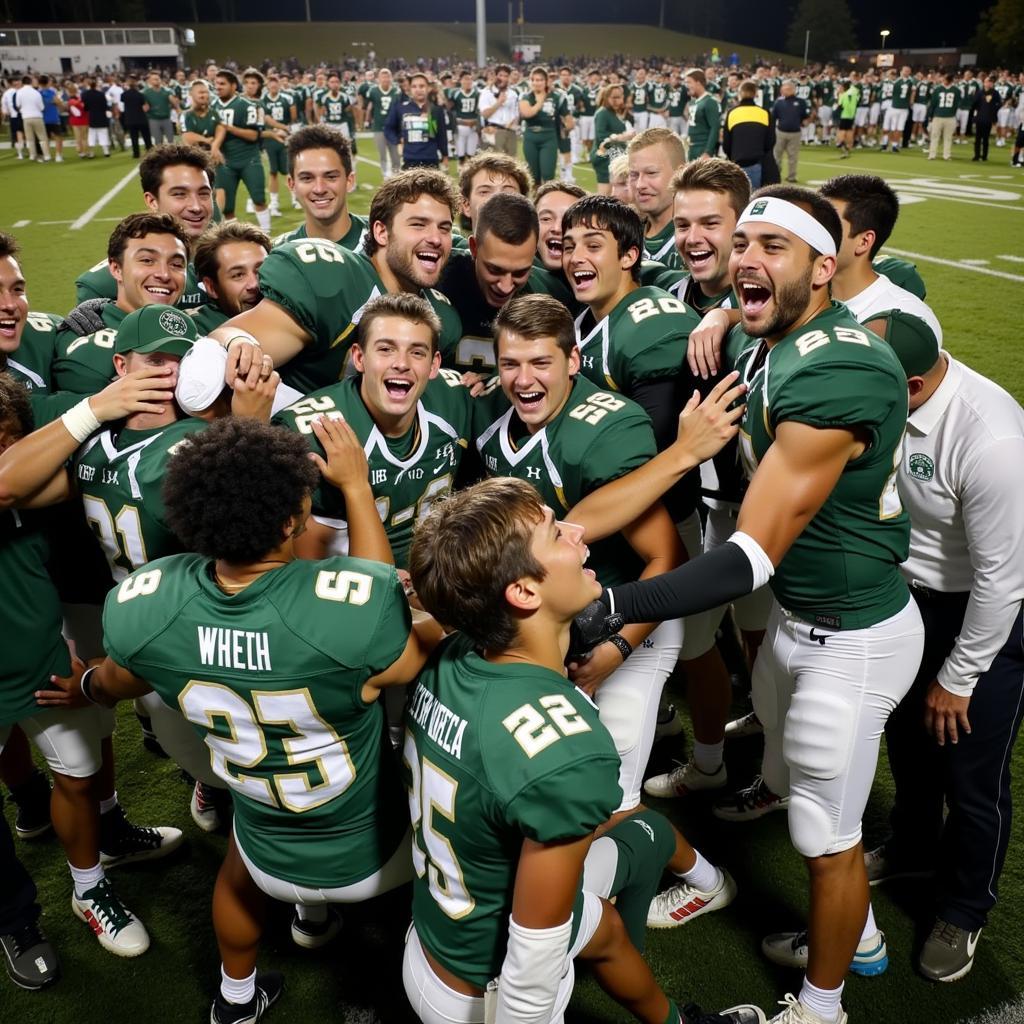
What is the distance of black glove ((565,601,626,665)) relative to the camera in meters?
2.39

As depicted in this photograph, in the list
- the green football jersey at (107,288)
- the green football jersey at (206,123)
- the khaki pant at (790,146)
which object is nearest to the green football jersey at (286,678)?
the green football jersey at (107,288)

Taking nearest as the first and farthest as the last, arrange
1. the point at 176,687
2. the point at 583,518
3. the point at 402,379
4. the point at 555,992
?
the point at 555,992 → the point at 176,687 → the point at 583,518 → the point at 402,379

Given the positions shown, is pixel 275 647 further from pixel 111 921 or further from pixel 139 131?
pixel 139 131

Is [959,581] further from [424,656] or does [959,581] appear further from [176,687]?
[176,687]

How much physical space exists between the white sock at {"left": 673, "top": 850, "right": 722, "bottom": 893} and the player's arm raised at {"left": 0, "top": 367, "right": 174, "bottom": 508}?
2276 millimetres

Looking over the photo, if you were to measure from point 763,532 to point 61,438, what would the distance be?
2068 millimetres

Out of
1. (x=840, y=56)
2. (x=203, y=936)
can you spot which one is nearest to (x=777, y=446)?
(x=203, y=936)

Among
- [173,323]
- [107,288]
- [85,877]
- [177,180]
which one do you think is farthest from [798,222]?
[177,180]

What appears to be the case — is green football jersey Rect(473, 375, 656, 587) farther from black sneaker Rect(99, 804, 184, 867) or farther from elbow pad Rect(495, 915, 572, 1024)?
black sneaker Rect(99, 804, 184, 867)

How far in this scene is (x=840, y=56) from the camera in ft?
186

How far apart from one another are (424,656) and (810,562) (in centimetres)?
116

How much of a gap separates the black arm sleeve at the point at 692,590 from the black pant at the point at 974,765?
3.27ft

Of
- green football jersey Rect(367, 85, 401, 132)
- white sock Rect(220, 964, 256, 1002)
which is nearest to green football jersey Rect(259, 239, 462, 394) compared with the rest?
white sock Rect(220, 964, 256, 1002)

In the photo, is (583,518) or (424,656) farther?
(583,518)
